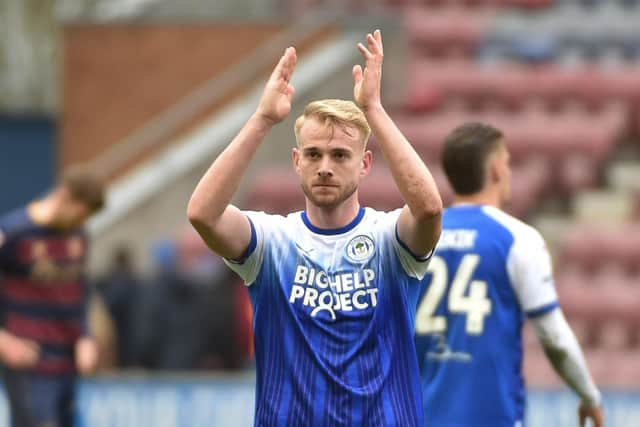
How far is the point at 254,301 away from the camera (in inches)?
193

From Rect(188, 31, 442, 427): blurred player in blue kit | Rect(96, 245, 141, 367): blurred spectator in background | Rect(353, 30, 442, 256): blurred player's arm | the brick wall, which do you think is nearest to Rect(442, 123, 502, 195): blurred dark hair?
Rect(188, 31, 442, 427): blurred player in blue kit

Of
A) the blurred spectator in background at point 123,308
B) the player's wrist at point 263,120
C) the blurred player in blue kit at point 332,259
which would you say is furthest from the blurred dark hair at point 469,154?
the blurred spectator in background at point 123,308

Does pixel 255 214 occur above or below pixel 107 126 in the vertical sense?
below

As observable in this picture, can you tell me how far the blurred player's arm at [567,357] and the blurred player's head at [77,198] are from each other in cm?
298

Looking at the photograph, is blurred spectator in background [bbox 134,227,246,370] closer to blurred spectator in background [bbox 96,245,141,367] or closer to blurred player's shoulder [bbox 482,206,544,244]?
blurred spectator in background [bbox 96,245,141,367]

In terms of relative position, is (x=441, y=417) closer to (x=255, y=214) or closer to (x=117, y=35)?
(x=255, y=214)

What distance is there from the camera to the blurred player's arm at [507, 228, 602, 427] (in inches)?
241

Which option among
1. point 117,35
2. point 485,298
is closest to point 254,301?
point 485,298

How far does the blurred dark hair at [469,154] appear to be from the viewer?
20.4ft

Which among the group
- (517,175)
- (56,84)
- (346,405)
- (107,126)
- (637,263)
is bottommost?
(346,405)

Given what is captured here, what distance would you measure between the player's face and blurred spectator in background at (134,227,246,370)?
732cm

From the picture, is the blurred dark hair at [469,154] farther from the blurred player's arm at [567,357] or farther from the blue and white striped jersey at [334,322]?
the blue and white striped jersey at [334,322]

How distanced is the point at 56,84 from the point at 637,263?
8.47 meters

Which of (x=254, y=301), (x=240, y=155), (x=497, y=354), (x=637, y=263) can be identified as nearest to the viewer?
(x=240, y=155)
